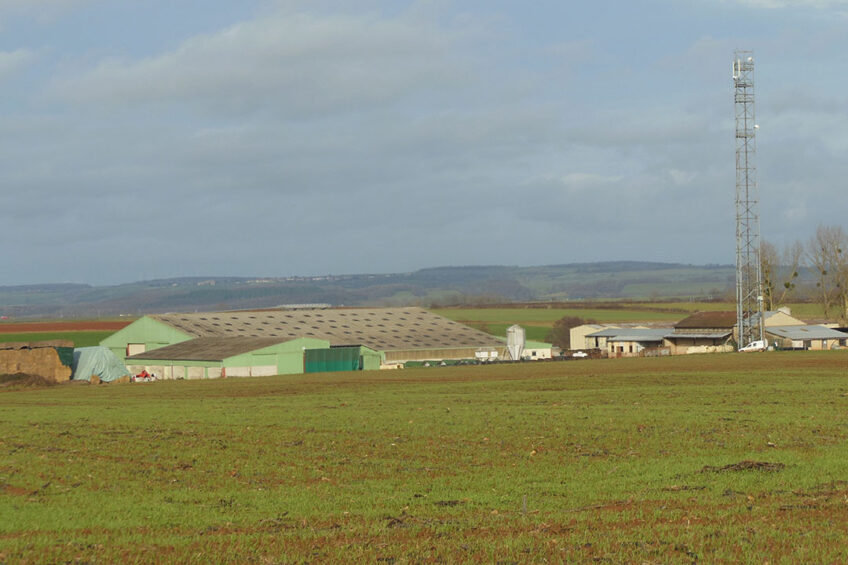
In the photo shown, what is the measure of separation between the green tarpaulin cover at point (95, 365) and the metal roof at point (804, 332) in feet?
243

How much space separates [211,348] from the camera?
301ft

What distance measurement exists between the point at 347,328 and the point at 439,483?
95760mm

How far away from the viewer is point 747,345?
10144cm

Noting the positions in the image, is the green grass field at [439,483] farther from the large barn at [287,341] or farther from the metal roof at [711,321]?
the metal roof at [711,321]

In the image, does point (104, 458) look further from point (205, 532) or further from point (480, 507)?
point (480, 507)

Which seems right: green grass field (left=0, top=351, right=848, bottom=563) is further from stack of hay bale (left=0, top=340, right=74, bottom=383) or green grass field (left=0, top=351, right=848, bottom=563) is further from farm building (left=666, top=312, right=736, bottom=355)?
farm building (left=666, top=312, right=736, bottom=355)

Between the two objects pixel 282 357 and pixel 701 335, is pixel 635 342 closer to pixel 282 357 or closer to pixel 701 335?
pixel 701 335

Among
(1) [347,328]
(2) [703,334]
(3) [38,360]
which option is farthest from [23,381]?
(2) [703,334]

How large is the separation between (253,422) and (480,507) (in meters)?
18.3

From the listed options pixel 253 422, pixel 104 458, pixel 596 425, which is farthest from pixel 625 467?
pixel 253 422

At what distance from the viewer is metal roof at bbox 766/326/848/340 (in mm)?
109500

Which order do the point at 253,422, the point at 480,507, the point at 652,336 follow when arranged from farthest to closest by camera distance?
the point at 652,336 → the point at 253,422 → the point at 480,507

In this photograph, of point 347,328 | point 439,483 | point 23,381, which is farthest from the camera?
point 347,328

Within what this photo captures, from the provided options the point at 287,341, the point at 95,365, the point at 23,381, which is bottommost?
the point at 23,381
